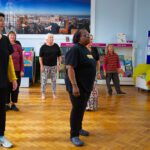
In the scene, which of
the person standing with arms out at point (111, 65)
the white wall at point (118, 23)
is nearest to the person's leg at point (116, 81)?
the person standing with arms out at point (111, 65)

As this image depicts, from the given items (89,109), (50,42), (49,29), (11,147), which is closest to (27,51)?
(49,29)

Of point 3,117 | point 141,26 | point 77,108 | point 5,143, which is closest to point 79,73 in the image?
point 77,108

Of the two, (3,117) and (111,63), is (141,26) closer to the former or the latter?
(111,63)

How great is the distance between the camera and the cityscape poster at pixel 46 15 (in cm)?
880

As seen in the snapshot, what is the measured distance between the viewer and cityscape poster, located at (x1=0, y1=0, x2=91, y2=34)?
8797mm

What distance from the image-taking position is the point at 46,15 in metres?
8.84

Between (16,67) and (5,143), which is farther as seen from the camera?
(16,67)

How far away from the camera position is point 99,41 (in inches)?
352

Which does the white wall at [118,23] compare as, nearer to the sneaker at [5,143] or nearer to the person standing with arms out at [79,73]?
the person standing with arms out at [79,73]

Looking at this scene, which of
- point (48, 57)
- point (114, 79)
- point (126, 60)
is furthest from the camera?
point (126, 60)

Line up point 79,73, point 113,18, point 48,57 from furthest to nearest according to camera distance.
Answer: point 113,18, point 48,57, point 79,73

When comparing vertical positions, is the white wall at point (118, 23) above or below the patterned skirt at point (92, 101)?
above

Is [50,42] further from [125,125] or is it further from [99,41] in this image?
[99,41]

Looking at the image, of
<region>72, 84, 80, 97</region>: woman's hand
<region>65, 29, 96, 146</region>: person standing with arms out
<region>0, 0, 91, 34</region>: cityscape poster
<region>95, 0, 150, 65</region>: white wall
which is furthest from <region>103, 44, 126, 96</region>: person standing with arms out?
<region>72, 84, 80, 97</region>: woman's hand
